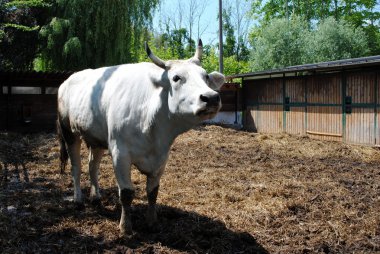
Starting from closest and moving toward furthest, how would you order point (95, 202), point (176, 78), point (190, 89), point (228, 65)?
point (190, 89) → point (176, 78) → point (95, 202) → point (228, 65)

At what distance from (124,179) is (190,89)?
119 centimetres

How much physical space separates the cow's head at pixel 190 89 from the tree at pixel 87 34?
13952 millimetres

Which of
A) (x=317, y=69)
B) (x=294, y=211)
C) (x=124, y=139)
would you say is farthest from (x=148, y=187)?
(x=317, y=69)

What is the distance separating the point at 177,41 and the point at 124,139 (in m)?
45.6

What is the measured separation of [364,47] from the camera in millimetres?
28797

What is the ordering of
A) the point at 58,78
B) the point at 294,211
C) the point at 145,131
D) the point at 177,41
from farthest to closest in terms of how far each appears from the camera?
the point at 177,41 → the point at 58,78 → the point at 294,211 → the point at 145,131

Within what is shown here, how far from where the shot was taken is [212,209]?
505 centimetres

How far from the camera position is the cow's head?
132 inches

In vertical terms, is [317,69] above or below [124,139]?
above

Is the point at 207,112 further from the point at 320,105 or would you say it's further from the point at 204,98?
the point at 320,105

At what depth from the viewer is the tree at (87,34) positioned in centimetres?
1714

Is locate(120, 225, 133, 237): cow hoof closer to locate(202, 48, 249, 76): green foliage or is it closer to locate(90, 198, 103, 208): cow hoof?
locate(90, 198, 103, 208): cow hoof

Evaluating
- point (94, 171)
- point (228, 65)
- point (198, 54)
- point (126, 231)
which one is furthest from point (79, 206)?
point (228, 65)

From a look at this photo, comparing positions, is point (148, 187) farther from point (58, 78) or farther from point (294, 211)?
point (58, 78)
